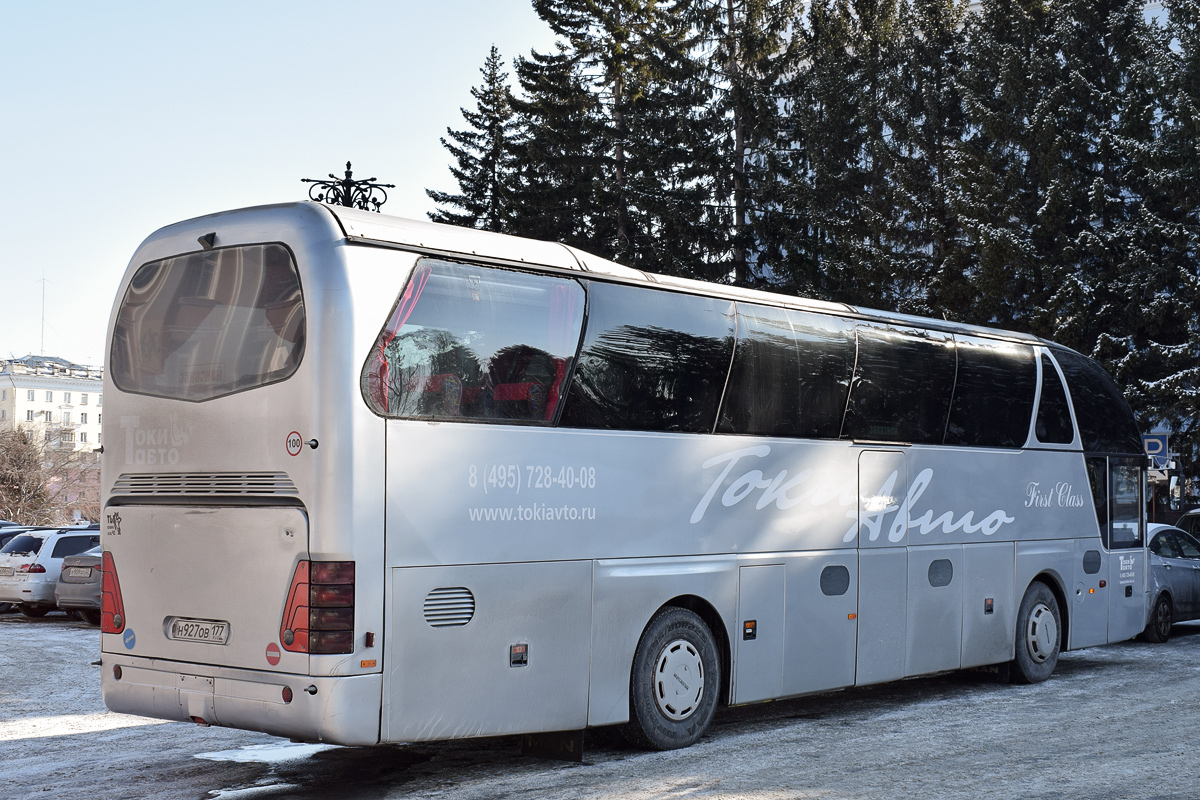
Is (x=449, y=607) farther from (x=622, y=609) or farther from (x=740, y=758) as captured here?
(x=740, y=758)

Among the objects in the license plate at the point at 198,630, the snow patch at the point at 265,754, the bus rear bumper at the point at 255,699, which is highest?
the license plate at the point at 198,630

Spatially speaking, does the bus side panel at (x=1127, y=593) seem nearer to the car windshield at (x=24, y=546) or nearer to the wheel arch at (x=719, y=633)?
the wheel arch at (x=719, y=633)

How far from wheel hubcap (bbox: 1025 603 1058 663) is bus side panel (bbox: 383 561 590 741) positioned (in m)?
6.68

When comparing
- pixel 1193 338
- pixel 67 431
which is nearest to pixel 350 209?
pixel 1193 338

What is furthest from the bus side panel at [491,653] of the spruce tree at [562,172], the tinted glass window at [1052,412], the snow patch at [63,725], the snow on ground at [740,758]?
the spruce tree at [562,172]

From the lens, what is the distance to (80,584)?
20.3m

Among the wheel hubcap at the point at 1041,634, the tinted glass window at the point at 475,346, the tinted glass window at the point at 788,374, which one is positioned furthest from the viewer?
the wheel hubcap at the point at 1041,634

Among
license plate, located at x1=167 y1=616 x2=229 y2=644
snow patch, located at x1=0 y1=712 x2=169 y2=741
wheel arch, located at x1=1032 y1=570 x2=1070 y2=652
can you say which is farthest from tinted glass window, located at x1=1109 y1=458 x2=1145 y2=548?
license plate, located at x1=167 y1=616 x2=229 y2=644

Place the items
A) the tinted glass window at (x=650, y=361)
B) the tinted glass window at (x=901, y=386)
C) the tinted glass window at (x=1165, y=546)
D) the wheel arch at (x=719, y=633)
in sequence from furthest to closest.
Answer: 1. the tinted glass window at (x=1165, y=546)
2. the tinted glass window at (x=901, y=386)
3. the wheel arch at (x=719, y=633)
4. the tinted glass window at (x=650, y=361)

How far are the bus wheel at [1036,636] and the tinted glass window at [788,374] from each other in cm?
388

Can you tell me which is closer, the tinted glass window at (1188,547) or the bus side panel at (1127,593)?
the bus side panel at (1127,593)

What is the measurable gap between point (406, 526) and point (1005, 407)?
7.76m

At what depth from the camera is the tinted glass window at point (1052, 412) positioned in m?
13.7

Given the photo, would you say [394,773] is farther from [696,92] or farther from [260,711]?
[696,92]
